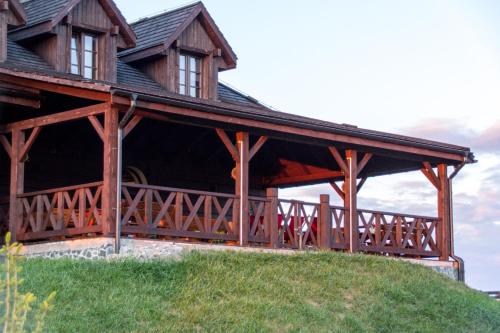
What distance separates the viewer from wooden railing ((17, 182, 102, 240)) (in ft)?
59.6

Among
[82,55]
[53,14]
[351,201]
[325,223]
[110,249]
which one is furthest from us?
[82,55]

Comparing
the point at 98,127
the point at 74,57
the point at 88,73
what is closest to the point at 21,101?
the point at 98,127

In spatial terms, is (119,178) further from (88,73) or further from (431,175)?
(431,175)

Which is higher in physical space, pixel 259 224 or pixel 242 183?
pixel 242 183

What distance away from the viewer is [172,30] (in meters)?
23.8

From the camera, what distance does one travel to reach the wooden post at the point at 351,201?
21.9 meters

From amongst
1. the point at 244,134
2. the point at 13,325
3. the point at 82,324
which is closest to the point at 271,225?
the point at 244,134

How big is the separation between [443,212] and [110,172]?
9.02 metres

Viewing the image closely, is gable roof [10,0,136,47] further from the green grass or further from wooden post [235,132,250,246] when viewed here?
the green grass

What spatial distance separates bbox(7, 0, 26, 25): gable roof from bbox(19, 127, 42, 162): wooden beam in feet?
10.5

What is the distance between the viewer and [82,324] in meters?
13.7

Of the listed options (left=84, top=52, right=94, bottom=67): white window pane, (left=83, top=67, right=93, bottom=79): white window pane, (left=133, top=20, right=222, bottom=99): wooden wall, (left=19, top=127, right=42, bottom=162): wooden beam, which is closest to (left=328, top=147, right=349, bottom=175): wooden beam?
(left=133, top=20, right=222, bottom=99): wooden wall

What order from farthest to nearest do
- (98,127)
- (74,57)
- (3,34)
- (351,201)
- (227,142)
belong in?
(74,57) → (351,201) → (3,34) → (227,142) → (98,127)

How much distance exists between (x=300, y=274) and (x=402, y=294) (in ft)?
5.85
